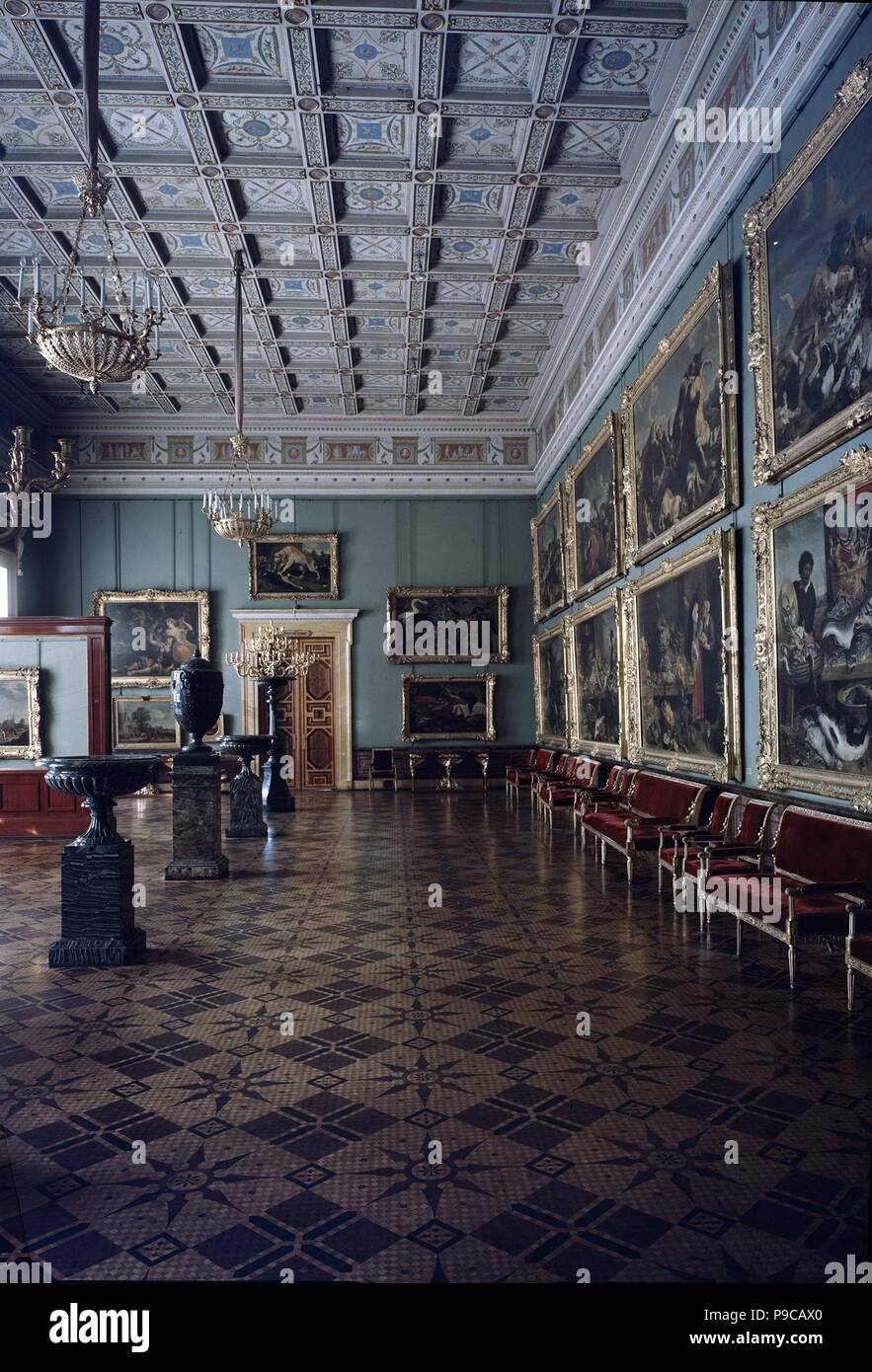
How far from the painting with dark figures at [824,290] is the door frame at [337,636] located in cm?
1338

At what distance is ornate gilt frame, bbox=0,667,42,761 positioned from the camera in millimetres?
12445

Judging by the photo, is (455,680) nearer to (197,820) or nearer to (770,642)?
(197,820)

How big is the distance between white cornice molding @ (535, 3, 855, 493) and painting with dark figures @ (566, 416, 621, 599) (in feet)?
2.45

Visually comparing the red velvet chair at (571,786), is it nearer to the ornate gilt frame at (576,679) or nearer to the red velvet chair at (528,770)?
the ornate gilt frame at (576,679)

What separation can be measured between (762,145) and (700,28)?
158 centimetres

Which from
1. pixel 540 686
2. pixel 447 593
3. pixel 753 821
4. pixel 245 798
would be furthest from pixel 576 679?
pixel 753 821

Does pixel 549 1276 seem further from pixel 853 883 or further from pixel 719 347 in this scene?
pixel 719 347

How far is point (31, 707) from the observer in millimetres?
12500

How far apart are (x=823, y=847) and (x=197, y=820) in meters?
5.70

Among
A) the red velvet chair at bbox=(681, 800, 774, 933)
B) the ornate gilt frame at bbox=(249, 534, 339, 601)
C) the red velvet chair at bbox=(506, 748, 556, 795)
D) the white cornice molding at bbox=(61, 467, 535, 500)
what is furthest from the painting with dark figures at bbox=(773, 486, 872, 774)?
the ornate gilt frame at bbox=(249, 534, 339, 601)

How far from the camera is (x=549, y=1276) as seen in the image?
248cm

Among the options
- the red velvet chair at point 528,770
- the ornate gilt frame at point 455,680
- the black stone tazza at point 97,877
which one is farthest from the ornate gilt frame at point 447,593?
the black stone tazza at point 97,877

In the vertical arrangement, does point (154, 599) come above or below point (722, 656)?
above
